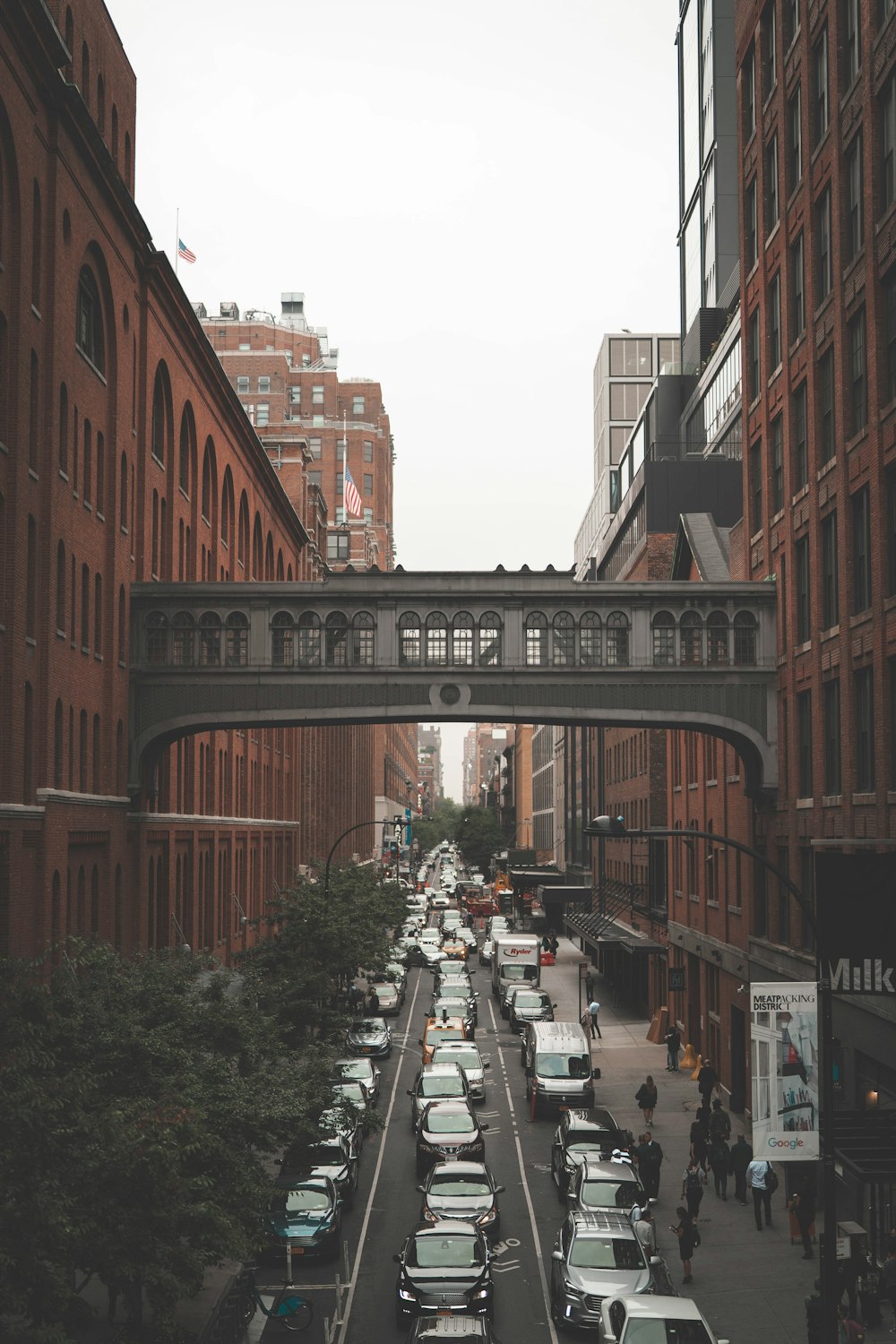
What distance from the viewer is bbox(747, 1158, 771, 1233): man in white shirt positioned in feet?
91.7

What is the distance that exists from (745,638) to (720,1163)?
1284cm

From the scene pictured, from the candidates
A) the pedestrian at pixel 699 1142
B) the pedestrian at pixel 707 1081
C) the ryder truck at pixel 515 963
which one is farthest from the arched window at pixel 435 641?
the ryder truck at pixel 515 963

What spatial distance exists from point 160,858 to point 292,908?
18.8 feet

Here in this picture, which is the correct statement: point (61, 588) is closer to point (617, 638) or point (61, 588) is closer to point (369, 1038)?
point (617, 638)

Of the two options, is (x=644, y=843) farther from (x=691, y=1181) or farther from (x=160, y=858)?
(x=691, y=1181)

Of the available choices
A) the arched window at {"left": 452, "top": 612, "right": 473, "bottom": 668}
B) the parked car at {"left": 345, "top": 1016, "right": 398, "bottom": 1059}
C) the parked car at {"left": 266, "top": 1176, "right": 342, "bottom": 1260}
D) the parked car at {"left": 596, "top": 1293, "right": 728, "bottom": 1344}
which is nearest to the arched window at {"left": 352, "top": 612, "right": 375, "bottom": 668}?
the arched window at {"left": 452, "top": 612, "right": 473, "bottom": 668}

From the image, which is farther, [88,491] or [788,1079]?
[88,491]

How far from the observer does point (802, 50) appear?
3216 cm

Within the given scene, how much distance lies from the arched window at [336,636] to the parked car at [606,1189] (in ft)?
49.6

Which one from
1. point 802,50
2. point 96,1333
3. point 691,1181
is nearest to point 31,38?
point 802,50

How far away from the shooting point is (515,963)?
65.6m

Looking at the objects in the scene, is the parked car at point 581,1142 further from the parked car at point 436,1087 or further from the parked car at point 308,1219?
the parked car at point 308,1219

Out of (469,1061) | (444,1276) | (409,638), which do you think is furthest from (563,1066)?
(444,1276)

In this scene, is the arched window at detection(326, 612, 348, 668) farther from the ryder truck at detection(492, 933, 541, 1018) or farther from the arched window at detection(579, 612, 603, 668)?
the ryder truck at detection(492, 933, 541, 1018)
